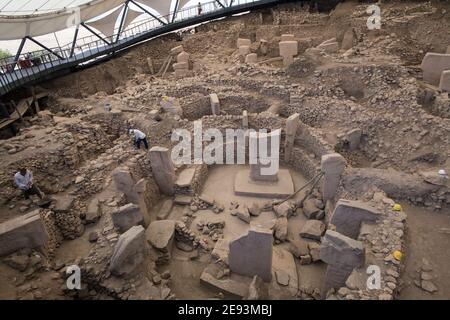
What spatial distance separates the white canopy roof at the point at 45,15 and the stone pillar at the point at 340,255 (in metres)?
14.3

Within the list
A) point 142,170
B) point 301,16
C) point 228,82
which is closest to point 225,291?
point 142,170

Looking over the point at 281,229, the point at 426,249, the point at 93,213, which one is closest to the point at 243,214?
the point at 281,229

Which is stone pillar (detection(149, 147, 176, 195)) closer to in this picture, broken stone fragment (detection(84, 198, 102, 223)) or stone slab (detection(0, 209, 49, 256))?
broken stone fragment (detection(84, 198, 102, 223))

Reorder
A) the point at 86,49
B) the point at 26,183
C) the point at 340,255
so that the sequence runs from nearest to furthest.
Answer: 1. the point at 340,255
2. the point at 26,183
3. the point at 86,49

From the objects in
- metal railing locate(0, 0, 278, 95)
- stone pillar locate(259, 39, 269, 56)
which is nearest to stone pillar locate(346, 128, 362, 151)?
stone pillar locate(259, 39, 269, 56)

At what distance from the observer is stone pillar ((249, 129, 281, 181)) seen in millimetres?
8695

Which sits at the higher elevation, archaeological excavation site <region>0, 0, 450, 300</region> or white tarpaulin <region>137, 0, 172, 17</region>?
white tarpaulin <region>137, 0, 172, 17</region>

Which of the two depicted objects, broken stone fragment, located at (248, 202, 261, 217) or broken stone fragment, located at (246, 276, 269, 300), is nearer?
broken stone fragment, located at (246, 276, 269, 300)

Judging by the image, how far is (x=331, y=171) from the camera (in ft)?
24.8

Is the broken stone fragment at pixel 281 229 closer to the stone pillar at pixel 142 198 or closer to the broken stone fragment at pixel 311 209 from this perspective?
the broken stone fragment at pixel 311 209

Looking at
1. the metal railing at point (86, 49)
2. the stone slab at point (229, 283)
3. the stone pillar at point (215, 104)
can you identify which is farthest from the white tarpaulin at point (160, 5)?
the stone slab at point (229, 283)

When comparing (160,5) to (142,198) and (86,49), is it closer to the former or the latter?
(86,49)

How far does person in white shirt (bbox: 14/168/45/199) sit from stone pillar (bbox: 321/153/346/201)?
7411 mm

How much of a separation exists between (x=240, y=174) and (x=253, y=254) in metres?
4.02
